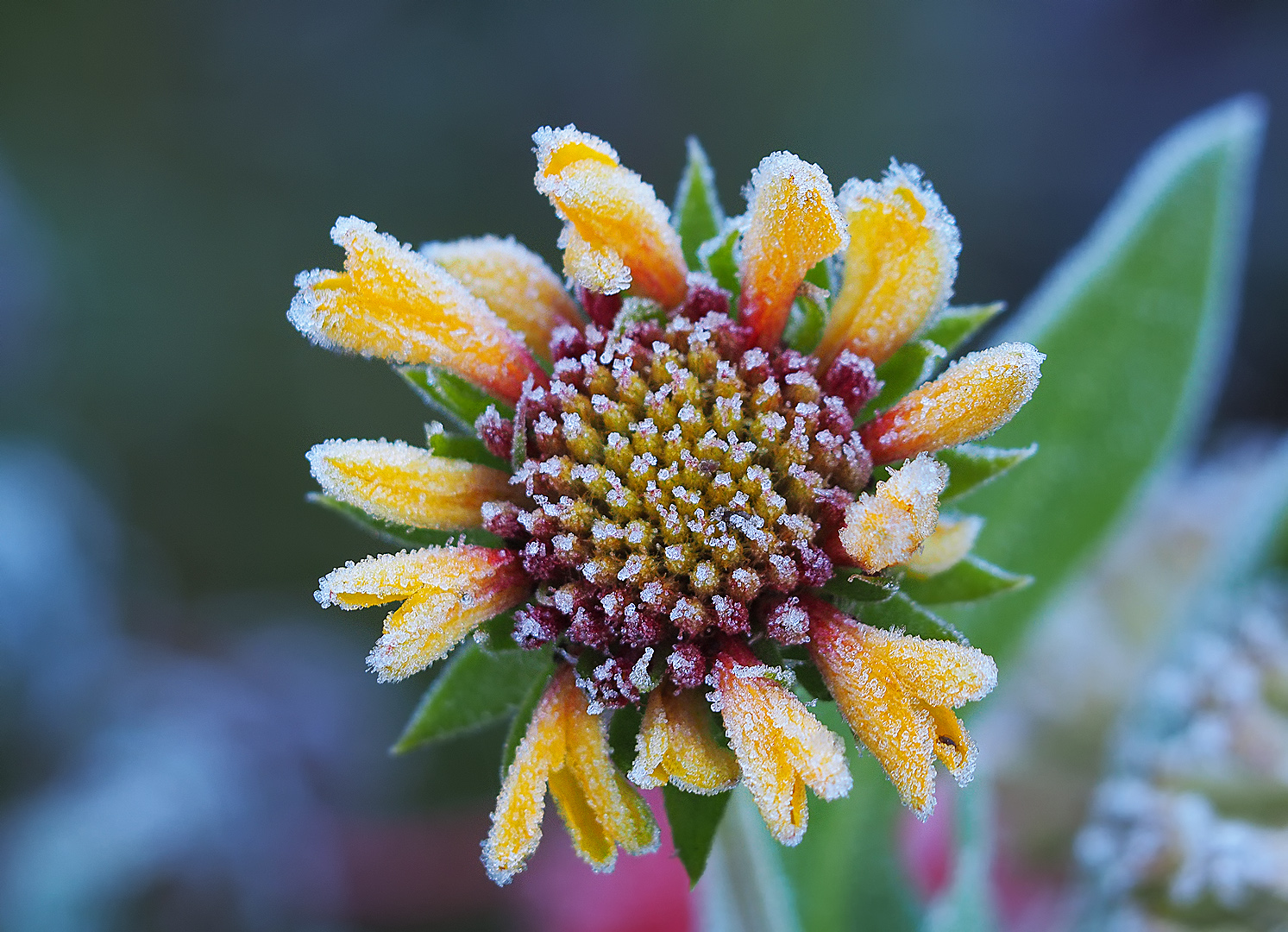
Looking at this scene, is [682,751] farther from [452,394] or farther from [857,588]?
[452,394]

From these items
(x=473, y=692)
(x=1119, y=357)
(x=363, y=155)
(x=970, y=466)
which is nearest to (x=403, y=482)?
(x=473, y=692)

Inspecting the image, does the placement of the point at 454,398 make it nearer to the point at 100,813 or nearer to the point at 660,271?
the point at 660,271

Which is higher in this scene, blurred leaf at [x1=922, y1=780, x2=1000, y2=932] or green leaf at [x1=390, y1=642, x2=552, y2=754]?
green leaf at [x1=390, y1=642, x2=552, y2=754]

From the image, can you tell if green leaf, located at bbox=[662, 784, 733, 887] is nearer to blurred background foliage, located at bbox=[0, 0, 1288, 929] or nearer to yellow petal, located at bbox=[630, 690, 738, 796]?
yellow petal, located at bbox=[630, 690, 738, 796]

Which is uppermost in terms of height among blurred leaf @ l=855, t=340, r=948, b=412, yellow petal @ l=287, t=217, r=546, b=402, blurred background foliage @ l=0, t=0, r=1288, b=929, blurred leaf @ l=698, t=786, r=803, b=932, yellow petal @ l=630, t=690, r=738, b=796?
blurred background foliage @ l=0, t=0, r=1288, b=929

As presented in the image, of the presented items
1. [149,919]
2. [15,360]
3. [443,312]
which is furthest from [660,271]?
[15,360]

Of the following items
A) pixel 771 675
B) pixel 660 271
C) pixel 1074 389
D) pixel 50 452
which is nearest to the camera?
pixel 771 675

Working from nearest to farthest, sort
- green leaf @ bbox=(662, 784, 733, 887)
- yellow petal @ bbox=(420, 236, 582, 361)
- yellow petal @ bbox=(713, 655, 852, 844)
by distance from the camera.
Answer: yellow petal @ bbox=(713, 655, 852, 844), green leaf @ bbox=(662, 784, 733, 887), yellow petal @ bbox=(420, 236, 582, 361)

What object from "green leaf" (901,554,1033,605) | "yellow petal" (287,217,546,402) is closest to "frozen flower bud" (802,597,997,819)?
"green leaf" (901,554,1033,605)
